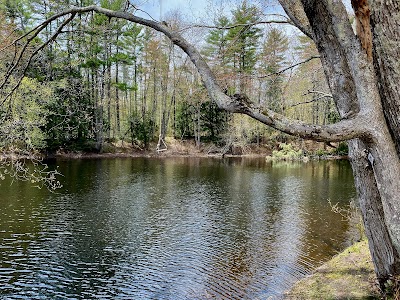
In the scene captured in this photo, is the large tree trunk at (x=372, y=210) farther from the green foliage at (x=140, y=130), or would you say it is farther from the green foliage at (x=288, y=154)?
the green foliage at (x=140, y=130)

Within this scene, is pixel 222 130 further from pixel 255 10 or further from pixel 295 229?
pixel 255 10

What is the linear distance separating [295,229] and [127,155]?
22138 mm

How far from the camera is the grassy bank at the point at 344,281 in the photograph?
15.4 ft

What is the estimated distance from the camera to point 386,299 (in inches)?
137

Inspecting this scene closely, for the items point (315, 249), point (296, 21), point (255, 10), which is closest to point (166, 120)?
point (315, 249)

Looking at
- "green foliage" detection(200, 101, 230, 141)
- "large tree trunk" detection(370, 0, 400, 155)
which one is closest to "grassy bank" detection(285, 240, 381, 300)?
"large tree trunk" detection(370, 0, 400, 155)

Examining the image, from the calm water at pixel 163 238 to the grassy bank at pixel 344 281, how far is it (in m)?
0.80

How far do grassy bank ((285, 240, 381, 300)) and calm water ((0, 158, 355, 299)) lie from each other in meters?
0.80

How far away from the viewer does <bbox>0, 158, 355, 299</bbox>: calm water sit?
281 inches

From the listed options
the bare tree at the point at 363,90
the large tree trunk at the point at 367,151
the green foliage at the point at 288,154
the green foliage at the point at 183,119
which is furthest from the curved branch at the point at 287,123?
the green foliage at the point at 183,119

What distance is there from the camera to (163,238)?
9.91m

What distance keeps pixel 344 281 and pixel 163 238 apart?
5596 mm

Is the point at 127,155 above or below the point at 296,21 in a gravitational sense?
below

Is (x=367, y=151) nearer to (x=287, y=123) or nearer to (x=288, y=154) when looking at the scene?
(x=287, y=123)
